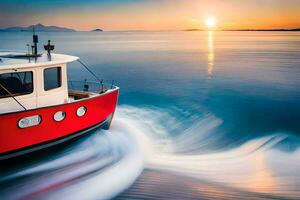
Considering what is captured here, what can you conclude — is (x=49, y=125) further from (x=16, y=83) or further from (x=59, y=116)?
(x=16, y=83)

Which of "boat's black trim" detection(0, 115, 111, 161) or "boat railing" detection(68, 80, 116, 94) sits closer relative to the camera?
"boat's black trim" detection(0, 115, 111, 161)

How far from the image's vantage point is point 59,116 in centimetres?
1038

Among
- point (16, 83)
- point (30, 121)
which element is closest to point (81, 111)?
point (30, 121)

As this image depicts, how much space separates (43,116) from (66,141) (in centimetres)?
163

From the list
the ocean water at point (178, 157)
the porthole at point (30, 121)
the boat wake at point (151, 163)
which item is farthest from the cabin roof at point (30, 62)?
the boat wake at point (151, 163)

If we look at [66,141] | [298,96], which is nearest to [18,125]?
[66,141]

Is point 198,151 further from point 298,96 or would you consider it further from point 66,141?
point 298,96

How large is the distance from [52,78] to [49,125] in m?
1.76

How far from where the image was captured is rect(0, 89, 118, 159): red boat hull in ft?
30.3

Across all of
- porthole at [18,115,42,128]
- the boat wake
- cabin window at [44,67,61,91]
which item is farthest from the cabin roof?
the boat wake

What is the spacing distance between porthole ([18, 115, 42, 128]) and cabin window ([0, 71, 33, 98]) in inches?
34.4

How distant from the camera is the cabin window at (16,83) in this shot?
974 centimetres

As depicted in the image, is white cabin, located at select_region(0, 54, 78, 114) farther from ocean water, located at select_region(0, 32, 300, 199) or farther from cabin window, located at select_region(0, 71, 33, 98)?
ocean water, located at select_region(0, 32, 300, 199)

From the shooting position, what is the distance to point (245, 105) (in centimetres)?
2108
